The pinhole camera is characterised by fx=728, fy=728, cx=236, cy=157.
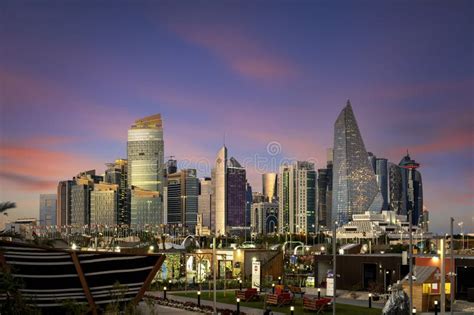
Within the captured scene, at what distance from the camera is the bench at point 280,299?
1294 inches

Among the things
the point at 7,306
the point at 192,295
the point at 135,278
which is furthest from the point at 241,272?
the point at 7,306

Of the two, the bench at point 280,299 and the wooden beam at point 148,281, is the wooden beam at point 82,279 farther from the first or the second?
the bench at point 280,299

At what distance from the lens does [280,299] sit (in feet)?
108

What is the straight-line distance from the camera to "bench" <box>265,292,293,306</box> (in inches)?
1294

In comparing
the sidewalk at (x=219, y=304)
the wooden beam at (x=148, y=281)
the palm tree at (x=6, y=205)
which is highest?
the palm tree at (x=6, y=205)

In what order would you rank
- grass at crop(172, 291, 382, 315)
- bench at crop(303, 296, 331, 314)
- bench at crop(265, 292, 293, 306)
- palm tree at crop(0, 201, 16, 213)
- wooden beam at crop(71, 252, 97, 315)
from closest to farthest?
palm tree at crop(0, 201, 16, 213)
wooden beam at crop(71, 252, 97, 315)
bench at crop(303, 296, 331, 314)
grass at crop(172, 291, 382, 315)
bench at crop(265, 292, 293, 306)

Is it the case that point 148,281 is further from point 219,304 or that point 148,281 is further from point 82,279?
point 219,304

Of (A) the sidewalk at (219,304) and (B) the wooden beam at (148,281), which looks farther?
(A) the sidewalk at (219,304)

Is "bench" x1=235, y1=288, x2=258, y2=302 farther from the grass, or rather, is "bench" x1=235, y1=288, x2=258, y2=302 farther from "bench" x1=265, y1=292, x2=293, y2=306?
"bench" x1=265, y1=292, x2=293, y2=306

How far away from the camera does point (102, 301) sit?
78.2 feet

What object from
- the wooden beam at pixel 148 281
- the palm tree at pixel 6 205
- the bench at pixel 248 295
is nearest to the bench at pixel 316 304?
the bench at pixel 248 295

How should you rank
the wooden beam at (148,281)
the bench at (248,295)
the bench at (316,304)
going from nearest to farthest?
the wooden beam at (148,281) < the bench at (316,304) < the bench at (248,295)

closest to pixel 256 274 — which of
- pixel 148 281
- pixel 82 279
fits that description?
pixel 148 281

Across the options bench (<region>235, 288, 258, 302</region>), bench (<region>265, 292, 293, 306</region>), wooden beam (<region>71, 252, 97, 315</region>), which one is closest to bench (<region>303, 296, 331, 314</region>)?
bench (<region>265, 292, 293, 306</region>)
